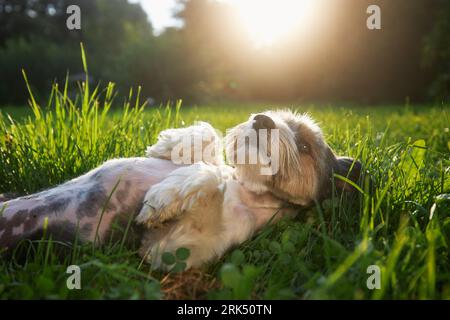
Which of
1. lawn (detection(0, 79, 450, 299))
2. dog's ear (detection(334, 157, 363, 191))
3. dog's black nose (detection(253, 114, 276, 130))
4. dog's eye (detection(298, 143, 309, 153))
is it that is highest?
dog's black nose (detection(253, 114, 276, 130))

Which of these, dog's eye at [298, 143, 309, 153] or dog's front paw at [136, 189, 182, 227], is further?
dog's eye at [298, 143, 309, 153]

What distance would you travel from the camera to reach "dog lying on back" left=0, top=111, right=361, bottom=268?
2201 millimetres

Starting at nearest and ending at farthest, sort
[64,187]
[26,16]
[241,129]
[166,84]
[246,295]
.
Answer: [246,295] < [64,187] < [241,129] < [166,84] < [26,16]

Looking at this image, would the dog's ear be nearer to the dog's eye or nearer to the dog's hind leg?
the dog's eye

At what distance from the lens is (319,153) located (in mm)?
2537

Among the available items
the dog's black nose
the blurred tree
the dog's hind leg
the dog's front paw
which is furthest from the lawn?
the blurred tree

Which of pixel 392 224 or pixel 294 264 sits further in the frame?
pixel 392 224

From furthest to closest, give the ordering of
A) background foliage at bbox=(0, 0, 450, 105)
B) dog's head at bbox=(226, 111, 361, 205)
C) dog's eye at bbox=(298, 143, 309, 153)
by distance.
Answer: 1. background foliage at bbox=(0, 0, 450, 105)
2. dog's eye at bbox=(298, 143, 309, 153)
3. dog's head at bbox=(226, 111, 361, 205)

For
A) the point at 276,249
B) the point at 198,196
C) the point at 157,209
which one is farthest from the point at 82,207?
the point at 276,249

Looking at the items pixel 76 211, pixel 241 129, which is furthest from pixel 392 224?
pixel 76 211

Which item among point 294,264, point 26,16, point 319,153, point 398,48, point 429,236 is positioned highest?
point 26,16

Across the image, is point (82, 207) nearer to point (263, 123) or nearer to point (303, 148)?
point (263, 123)

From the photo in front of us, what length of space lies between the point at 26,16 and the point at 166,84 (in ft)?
84.1

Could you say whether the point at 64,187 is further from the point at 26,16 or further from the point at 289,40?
the point at 26,16
